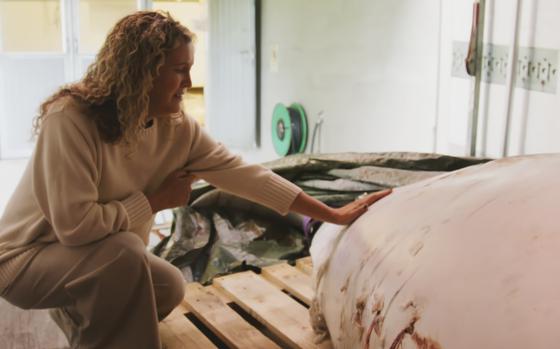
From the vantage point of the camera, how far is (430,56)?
3.74m

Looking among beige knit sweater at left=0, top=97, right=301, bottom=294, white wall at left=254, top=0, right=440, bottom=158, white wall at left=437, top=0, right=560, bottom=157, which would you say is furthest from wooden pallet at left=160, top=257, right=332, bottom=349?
white wall at left=254, top=0, right=440, bottom=158

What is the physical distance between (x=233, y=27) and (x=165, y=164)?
3.65m

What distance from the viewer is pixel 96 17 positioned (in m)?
5.64

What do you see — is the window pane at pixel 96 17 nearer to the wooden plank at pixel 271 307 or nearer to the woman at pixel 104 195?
the wooden plank at pixel 271 307

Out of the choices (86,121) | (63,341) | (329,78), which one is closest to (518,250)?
(86,121)

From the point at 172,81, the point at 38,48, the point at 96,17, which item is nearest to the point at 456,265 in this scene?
the point at 172,81

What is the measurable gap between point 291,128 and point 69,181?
3.36 m

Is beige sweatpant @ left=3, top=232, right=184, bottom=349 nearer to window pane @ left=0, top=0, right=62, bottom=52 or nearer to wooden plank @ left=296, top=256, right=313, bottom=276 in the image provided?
wooden plank @ left=296, top=256, right=313, bottom=276

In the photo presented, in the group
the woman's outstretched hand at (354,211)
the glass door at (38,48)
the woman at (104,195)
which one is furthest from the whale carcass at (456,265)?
the glass door at (38,48)

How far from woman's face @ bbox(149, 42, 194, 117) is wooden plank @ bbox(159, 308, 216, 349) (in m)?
0.68

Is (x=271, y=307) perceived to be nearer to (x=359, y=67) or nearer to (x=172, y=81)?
(x=172, y=81)

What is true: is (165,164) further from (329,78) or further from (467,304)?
(329,78)

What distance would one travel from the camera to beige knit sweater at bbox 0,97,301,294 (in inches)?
70.2

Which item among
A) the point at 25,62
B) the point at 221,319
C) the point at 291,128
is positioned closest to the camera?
the point at 221,319
